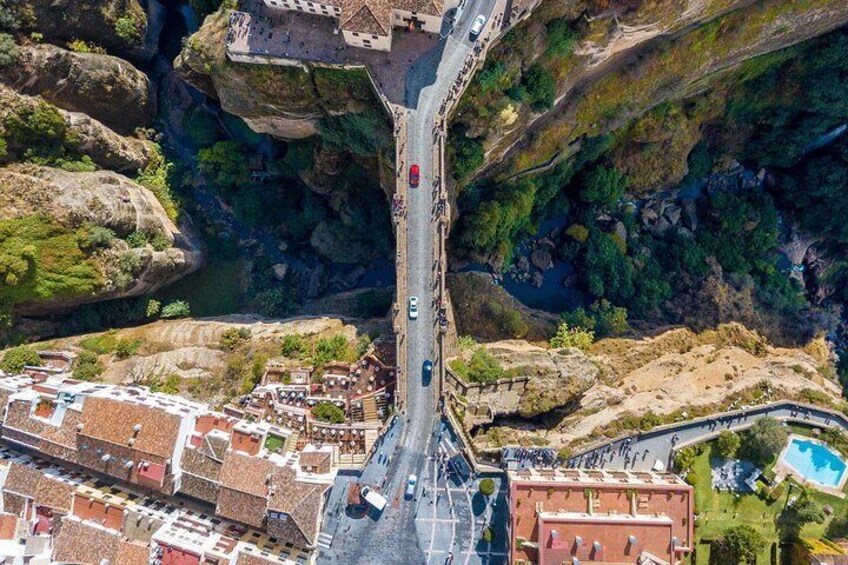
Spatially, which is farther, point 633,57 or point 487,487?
point 633,57

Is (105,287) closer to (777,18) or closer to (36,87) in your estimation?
(36,87)

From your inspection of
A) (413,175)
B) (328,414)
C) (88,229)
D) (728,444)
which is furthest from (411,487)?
(88,229)

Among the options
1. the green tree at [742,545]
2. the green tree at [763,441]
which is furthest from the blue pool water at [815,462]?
the green tree at [742,545]

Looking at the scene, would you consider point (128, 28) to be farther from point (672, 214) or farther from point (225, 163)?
point (672, 214)

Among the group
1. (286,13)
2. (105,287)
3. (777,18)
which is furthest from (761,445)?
(105,287)

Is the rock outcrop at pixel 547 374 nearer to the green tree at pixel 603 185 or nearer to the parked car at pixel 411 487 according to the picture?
the parked car at pixel 411 487
